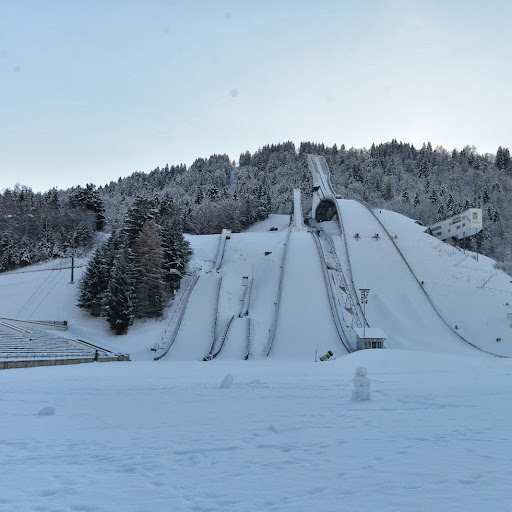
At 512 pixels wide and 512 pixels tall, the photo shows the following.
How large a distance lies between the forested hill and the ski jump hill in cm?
993

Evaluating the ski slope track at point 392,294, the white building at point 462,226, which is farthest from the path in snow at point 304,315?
the white building at point 462,226

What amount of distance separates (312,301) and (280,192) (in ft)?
266

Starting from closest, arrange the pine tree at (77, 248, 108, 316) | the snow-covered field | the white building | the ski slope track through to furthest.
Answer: the snow-covered field, the ski slope track, the pine tree at (77, 248, 108, 316), the white building

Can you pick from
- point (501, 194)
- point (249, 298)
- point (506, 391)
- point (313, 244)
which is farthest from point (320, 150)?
point (506, 391)

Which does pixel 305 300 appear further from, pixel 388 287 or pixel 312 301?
pixel 388 287

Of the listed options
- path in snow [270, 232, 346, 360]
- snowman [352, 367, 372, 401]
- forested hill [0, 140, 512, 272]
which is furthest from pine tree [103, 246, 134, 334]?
snowman [352, 367, 372, 401]

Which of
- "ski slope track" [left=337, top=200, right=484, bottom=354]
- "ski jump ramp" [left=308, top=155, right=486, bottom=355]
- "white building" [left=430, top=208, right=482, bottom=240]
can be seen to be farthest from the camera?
"white building" [left=430, top=208, right=482, bottom=240]

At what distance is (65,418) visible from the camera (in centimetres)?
620

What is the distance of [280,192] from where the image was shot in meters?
110

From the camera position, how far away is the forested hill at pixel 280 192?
50647 millimetres

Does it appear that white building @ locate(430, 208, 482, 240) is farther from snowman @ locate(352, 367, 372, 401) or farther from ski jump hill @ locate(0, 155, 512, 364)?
snowman @ locate(352, 367, 372, 401)

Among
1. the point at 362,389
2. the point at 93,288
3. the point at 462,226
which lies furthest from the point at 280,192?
the point at 362,389

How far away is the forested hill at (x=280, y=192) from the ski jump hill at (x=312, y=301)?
993 centimetres

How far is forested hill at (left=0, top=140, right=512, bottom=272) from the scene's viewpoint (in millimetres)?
50647
